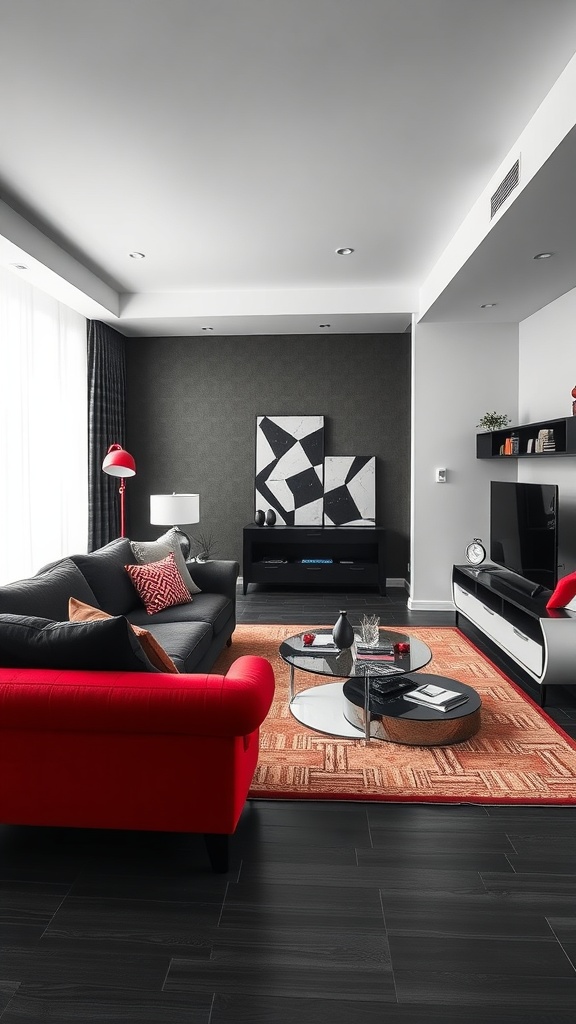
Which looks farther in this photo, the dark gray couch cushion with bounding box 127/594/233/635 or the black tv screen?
the black tv screen

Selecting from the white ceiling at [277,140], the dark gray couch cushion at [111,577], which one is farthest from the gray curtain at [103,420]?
the dark gray couch cushion at [111,577]

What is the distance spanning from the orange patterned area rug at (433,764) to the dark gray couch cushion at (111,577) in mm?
1082

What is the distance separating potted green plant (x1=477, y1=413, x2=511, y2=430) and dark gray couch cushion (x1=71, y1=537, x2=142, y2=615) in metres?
3.25

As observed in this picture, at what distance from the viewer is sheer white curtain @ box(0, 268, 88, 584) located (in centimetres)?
475

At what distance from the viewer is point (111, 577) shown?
3732 millimetres

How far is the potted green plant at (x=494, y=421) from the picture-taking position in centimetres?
554

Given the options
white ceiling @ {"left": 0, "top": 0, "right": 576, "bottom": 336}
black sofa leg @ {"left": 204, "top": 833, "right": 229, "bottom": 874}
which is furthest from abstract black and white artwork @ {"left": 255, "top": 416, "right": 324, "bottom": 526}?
black sofa leg @ {"left": 204, "top": 833, "right": 229, "bottom": 874}

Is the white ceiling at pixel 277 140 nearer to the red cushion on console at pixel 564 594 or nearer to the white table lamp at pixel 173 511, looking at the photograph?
the white table lamp at pixel 173 511

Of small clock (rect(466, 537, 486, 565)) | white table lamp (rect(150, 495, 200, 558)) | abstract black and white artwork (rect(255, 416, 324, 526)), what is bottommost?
small clock (rect(466, 537, 486, 565))

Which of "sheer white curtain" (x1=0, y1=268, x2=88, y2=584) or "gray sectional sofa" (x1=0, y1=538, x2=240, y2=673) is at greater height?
"sheer white curtain" (x1=0, y1=268, x2=88, y2=584)

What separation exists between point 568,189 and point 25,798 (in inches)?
132

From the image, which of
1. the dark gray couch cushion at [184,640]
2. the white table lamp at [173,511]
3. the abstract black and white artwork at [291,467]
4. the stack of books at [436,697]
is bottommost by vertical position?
the stack of books at [436,697]

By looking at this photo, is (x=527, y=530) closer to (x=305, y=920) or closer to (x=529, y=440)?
(x=529, y=440)

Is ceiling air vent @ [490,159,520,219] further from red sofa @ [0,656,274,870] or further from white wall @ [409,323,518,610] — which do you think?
red sofa @ [0,656,274,870]
